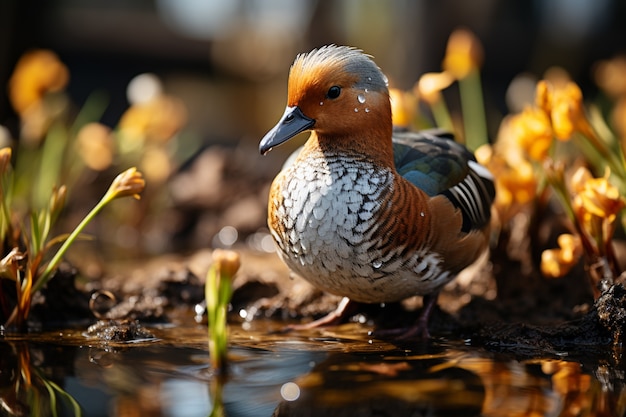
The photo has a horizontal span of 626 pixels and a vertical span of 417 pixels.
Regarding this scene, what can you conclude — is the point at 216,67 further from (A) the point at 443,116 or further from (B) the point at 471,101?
(A) the point at 443,116

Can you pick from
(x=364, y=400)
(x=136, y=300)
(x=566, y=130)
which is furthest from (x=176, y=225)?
(x=364, y=400)

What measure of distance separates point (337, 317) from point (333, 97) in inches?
40.3

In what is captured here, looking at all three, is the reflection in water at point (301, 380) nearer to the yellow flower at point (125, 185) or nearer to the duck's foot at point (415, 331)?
the duck's foot at point (415, 331)

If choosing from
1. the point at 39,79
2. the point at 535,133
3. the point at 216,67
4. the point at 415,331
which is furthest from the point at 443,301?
the point at 216,67

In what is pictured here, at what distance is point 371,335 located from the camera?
3.76 metres

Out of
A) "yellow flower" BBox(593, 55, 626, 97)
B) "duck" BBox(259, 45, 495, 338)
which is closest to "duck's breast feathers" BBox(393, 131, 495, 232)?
"duck" BBox(259, 45, 495, 338)

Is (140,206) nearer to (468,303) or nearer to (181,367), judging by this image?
(468,303)

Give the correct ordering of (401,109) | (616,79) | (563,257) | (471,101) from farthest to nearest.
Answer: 1. (471,101)
2. (616,79)
3. (401,109)
4. (563,257)

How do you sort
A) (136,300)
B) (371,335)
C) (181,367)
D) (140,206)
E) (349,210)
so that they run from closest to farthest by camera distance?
(181,367) → (349,210) → (371,335) → (136,300) → (140,206)

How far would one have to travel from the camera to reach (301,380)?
2.95 metres

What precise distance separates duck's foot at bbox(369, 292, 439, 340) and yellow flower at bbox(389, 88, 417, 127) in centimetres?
123

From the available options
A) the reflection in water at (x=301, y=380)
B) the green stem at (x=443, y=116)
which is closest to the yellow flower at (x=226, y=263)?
the reflection in water at (x=301, y=380)

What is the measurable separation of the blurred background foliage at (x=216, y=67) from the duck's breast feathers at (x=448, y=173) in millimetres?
2167

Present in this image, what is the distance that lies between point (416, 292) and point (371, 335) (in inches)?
10.3
